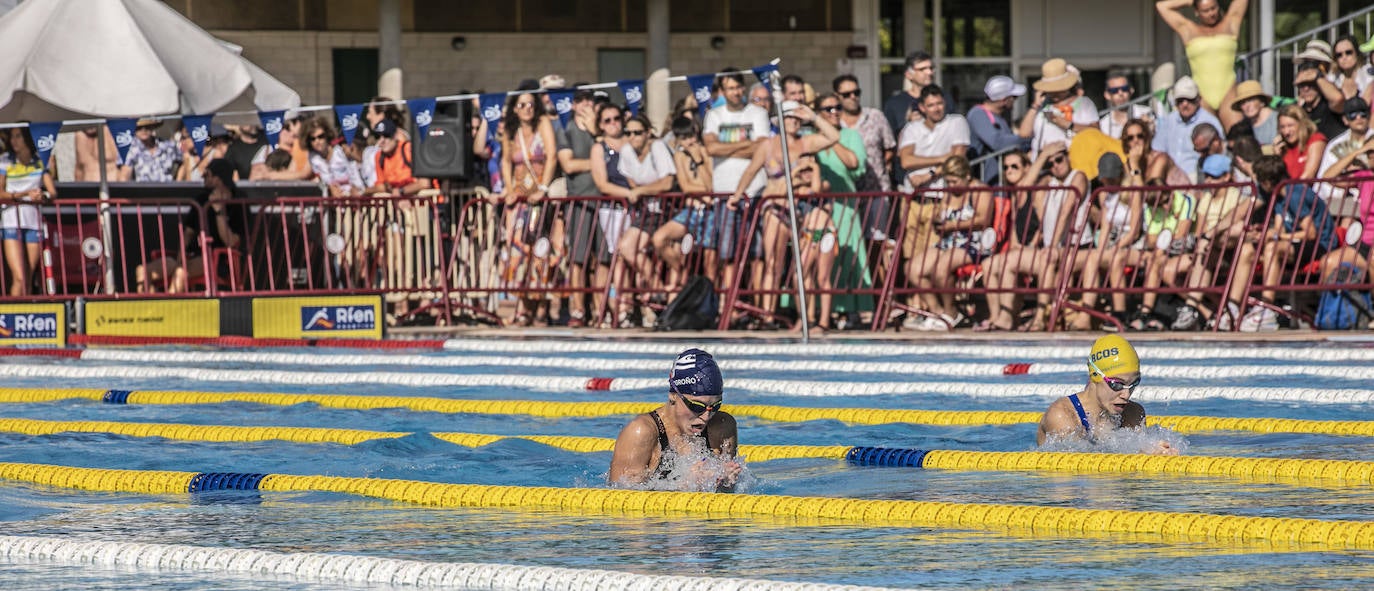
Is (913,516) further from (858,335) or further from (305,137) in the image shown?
(305,137)

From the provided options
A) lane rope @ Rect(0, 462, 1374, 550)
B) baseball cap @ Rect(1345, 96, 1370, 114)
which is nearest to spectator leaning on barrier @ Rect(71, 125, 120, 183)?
lane rope @ Rect(0, 462, 1374, 550)

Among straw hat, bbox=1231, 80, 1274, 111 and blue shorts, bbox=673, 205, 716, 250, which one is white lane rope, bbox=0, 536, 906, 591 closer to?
blue shorts, bbox=673, 205, 716, 250

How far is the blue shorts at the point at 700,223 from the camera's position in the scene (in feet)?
50.4

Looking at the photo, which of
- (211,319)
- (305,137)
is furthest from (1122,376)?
(305,137)

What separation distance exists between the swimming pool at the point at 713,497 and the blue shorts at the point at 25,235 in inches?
79.6

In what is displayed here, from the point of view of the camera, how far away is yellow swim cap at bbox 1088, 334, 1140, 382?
8.02 m

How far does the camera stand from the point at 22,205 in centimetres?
1546

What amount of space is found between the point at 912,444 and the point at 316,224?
8913 mm

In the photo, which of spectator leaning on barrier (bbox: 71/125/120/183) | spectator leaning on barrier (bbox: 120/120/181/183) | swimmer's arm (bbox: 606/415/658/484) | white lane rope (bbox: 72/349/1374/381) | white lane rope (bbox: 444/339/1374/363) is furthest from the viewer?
spectator leaning on barrier (bbox: 71/125/120/183)

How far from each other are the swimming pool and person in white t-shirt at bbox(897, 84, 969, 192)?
239 centimetres

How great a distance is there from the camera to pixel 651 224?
15.6 metres

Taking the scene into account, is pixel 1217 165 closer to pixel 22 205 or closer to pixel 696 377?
pixel 696 377

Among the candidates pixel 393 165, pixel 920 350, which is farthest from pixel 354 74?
pixel 920 350

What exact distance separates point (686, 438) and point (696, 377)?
1.02 ft
